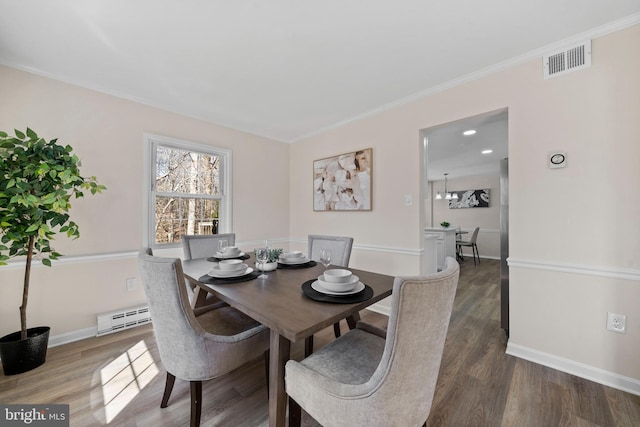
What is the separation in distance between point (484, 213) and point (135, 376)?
25.5 feet

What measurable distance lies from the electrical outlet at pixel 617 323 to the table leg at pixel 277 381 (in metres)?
2.24

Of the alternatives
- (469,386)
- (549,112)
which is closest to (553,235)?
(549,112)

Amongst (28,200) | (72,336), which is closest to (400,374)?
(28,200)

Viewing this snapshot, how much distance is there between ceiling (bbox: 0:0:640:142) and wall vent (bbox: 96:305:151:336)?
2249 millimetres

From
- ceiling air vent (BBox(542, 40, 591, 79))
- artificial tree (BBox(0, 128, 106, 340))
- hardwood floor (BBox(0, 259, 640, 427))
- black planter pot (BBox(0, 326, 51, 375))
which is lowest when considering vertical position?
hardwood floor (BBox(0, 259, 640, 427))

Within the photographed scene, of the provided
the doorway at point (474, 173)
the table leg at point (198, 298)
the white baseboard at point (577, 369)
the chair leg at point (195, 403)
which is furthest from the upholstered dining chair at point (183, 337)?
the doorway at point (474, 173)

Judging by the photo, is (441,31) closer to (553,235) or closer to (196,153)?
(553,235)

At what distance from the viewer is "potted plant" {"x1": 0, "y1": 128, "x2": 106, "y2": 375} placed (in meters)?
1.63

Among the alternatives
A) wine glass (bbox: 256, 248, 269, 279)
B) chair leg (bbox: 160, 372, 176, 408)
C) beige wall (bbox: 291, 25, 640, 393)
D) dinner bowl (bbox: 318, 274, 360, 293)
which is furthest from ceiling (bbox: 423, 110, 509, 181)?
chair leg (bbox: 160, 372, 176, 408)

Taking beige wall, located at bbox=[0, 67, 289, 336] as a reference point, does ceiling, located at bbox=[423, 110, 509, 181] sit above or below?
above

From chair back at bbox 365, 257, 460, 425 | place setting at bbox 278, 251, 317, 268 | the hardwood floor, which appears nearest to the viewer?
chair back at bbox 365, 257, 460, 425

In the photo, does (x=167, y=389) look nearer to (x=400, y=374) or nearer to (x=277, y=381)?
(x=277, y=381)

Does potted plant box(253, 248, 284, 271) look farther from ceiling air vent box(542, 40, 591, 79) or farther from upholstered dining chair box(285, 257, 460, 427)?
ceiling air vent box(542, 40, 591, 79)

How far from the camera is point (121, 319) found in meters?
2.42
